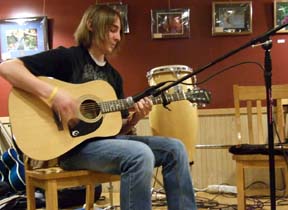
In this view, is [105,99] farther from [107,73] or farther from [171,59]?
[171,59]

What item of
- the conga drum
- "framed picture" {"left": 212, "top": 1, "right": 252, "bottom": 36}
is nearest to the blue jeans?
the conga drum

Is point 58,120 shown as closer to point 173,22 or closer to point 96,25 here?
point 96,25

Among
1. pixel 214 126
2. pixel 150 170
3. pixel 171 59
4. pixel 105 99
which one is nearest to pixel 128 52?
pixel 171 59

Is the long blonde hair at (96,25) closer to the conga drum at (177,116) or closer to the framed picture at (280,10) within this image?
the conga drum at (177,116)

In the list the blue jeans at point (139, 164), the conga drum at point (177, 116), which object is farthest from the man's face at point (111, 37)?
the conga drum at point (177, 116)

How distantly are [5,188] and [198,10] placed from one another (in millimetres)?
1984

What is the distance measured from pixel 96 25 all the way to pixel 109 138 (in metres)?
0.54

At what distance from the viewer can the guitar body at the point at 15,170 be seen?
296 centimetres

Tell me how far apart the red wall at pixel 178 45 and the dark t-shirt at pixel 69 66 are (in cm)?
144

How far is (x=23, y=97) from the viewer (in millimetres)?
1790

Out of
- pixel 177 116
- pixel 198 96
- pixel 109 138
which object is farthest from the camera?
pixel 177 116

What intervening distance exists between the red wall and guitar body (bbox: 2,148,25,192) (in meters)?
0.55

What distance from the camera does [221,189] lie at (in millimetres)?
3312

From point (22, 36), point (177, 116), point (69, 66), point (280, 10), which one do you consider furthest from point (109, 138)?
point (280, 10)
